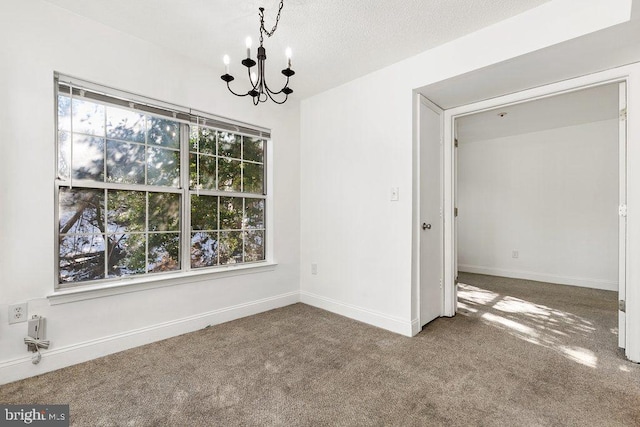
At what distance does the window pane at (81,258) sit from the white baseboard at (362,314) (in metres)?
2.08

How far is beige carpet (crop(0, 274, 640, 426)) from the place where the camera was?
1.61m

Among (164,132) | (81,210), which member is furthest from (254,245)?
(81,210)

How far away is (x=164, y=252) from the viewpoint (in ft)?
8.78

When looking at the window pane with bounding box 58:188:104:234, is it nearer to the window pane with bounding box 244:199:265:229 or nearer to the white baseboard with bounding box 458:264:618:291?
the window pane with bounding box 244:199:265:229

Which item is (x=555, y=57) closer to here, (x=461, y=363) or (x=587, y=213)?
(x=461, y=363)

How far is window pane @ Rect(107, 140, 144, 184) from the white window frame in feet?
0.21

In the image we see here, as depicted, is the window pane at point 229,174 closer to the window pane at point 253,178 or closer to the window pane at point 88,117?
the window pane at point 253,178

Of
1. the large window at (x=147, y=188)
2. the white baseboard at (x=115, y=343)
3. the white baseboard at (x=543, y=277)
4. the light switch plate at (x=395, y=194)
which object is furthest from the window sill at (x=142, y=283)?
the white baseboard at (x=543, y=277)

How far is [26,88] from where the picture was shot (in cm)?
196

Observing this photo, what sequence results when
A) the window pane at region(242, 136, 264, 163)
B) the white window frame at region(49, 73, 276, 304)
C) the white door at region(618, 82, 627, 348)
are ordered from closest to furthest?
1. the white window frame at region(49, 73, 276, 304)
2. the white door at region(618, 82, 627, 348)
3. the window pane at region(242, 136, 264, 163)

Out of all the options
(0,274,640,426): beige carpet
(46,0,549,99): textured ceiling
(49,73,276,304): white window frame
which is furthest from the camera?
(49,73,276,304): white window frame

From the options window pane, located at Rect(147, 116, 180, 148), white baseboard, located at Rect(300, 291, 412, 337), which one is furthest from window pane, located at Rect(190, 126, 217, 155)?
white baseboard, located at Rect(300, 291, 412, 337)

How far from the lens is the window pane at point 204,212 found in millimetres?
2844

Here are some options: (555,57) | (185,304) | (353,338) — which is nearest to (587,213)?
(555,57)
